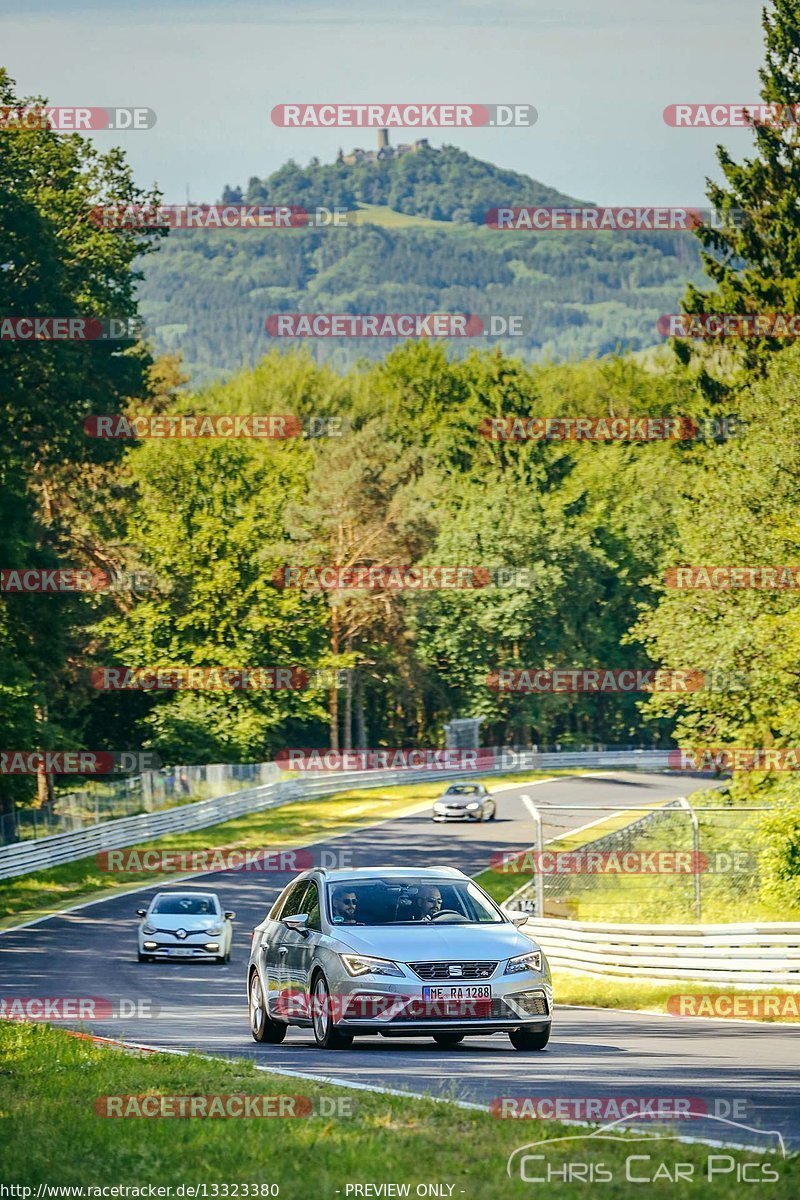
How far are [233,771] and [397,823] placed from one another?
272 inches

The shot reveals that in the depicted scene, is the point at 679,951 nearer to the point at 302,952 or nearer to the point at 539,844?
the point at 539,844

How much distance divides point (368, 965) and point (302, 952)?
1186 millimetres

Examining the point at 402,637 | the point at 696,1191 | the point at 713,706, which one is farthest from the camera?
the point at 402,637

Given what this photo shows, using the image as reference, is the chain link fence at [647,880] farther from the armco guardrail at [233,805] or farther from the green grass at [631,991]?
the armco guardrail at [233,805]

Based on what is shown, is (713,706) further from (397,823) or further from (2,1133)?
(2,1133)

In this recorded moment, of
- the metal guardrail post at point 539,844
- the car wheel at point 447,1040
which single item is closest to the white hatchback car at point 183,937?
the metal guardrail post at point 539,844

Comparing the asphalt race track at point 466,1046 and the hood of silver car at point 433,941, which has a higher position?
the hood of silver car at point 433,941

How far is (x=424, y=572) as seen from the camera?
3327 inches

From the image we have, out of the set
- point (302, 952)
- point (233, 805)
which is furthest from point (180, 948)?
point (233, 805)

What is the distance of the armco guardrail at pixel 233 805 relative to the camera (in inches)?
1790

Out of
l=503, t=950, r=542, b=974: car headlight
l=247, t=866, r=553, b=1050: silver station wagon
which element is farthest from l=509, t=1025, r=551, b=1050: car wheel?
l=503, t=950, r=542, b=974: car headlight

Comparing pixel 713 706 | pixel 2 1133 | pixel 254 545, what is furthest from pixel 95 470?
pixel 2 1133

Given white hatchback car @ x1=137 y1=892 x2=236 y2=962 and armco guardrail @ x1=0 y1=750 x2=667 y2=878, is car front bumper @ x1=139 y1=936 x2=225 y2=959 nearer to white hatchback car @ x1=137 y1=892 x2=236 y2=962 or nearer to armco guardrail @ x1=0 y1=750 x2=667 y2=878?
white hatchback car @ x1=137 y1=892 x2=236 y2=962

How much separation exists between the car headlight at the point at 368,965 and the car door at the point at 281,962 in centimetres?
132
